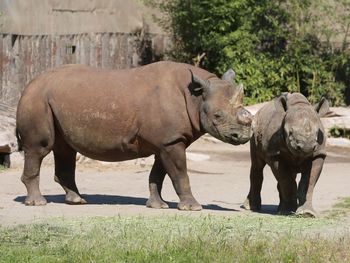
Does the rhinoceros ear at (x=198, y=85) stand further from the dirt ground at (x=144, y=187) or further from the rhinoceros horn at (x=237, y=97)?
the dirt ground at (x=144, y=187)

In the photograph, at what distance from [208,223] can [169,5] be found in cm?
1340

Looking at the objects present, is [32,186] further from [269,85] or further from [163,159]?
[269,85]

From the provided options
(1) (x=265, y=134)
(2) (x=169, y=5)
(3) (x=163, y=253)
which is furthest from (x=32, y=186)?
(2) (x=169, y=5)

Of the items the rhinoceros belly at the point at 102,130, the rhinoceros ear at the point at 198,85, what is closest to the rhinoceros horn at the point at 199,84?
the rhinoceros ear at the point at 198,85

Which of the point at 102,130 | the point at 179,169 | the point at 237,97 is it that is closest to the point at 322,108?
the point at 237,97

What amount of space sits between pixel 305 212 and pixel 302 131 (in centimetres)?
87

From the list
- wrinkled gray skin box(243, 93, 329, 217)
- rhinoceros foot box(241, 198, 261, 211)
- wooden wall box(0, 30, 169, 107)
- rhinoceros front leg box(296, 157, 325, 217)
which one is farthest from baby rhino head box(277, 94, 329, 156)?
wooden wall box(0, 30, 169, 107)

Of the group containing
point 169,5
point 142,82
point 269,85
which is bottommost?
point 269,85

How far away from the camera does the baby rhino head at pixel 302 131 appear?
11.9 m

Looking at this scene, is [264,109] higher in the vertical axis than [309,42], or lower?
higher

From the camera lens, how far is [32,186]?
41.7ft

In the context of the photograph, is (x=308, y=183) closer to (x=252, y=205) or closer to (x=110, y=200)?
(x=252, y=205)

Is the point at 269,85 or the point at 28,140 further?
the point at 269,85

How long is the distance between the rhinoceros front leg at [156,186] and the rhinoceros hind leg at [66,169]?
871 millimetres
